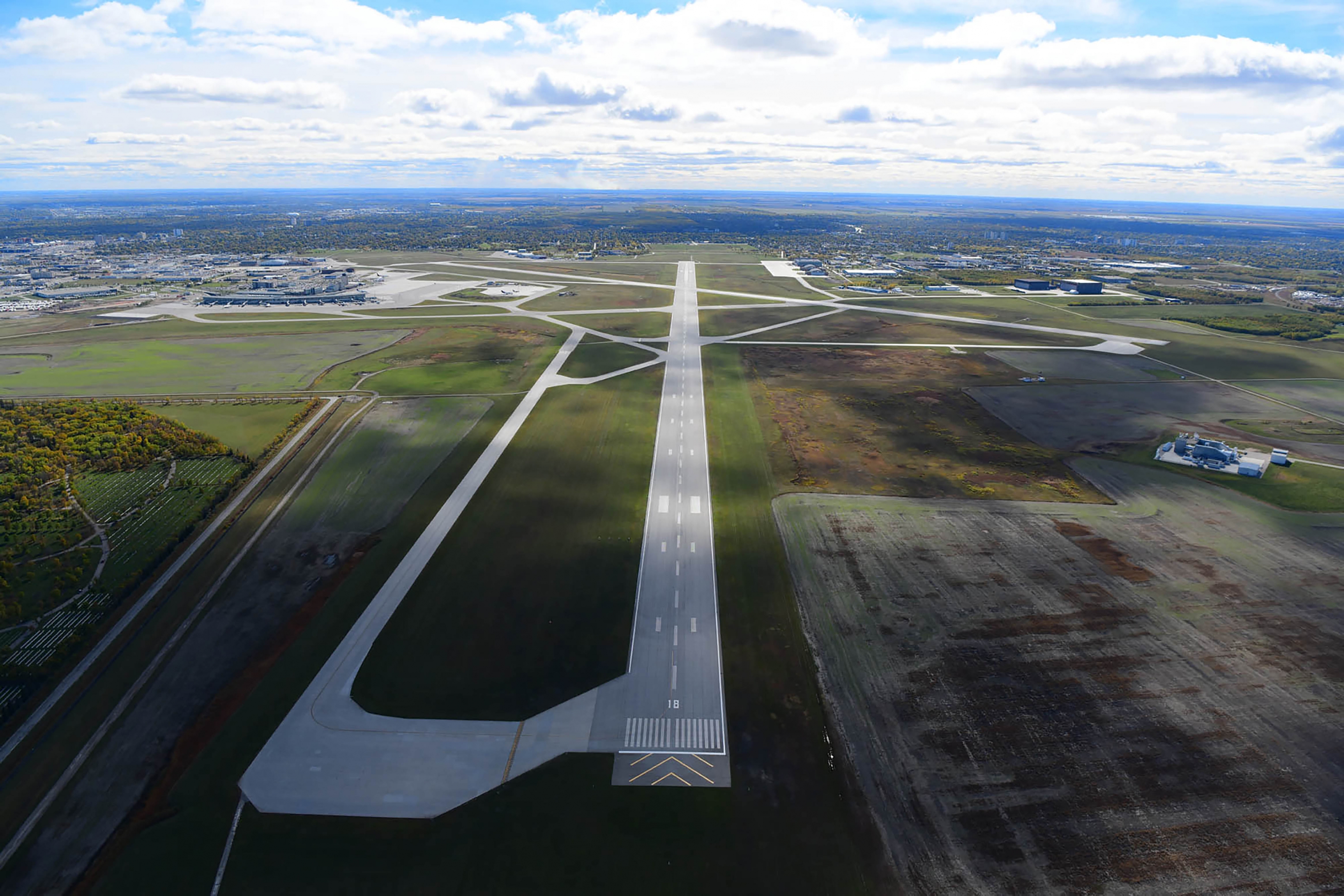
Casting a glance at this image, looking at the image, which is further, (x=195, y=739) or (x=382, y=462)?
(x=382, y=462)

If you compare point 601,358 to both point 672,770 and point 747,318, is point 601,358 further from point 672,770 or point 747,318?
point 672,770

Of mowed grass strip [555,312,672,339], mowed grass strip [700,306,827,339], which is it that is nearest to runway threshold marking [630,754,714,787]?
mowed grass strip [555,312,672,339]

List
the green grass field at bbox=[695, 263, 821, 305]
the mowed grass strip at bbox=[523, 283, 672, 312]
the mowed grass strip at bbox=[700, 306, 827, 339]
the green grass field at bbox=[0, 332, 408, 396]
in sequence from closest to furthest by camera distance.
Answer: the green grass field at bbox=[0, 332, 408, 396] → the mowed grass strip at bbox=[700, 306, 827, 339] → the mowed grass strip at bbox=[523, 283, 672, 312] → the green grass field at bbox=[695, 263, 821, 305]

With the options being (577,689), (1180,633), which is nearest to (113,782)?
(577,689)

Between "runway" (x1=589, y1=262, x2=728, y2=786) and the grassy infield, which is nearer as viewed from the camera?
the grassy infield

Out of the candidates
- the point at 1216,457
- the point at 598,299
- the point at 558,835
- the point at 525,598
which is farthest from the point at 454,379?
the point at 1216,457

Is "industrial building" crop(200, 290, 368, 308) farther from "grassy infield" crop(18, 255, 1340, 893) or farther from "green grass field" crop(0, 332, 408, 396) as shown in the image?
"grassy infield" crop(18, 255, 1340, 893)

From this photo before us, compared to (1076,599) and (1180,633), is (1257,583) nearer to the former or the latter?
(1180,633)
